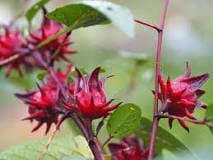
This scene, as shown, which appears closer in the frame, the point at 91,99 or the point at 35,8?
the point at 91,99

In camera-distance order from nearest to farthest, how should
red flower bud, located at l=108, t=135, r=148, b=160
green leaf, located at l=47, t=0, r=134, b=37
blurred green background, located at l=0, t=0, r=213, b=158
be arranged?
green leaf, located at l=47, t=0, r=134, b=37 < red flower bud, located at l=108, t=135, r=148, b=160 < blurred green background, located at l=0, t=0, r=213, b=158

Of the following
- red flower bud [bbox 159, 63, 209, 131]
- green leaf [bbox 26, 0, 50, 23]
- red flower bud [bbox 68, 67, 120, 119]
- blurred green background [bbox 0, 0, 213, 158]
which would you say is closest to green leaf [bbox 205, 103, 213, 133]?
red flower bud [bbox 159, 63, 209, 131]

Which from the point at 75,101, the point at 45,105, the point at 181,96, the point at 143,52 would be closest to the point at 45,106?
the point at 45,105

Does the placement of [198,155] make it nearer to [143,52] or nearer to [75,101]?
[75,101]

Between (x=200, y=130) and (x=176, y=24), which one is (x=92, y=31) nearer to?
(x=176, y=24)

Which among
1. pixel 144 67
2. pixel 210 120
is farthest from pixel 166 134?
pixel 144 67

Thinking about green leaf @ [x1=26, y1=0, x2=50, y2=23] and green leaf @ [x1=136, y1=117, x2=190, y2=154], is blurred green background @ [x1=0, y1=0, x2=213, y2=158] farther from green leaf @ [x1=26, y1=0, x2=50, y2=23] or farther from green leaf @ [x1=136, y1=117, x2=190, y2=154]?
green leaf @ [x1=136, y1=117, x2=190, y2=154]

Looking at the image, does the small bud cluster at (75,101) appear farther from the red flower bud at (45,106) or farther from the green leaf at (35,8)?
the green leaf at (35,8)
